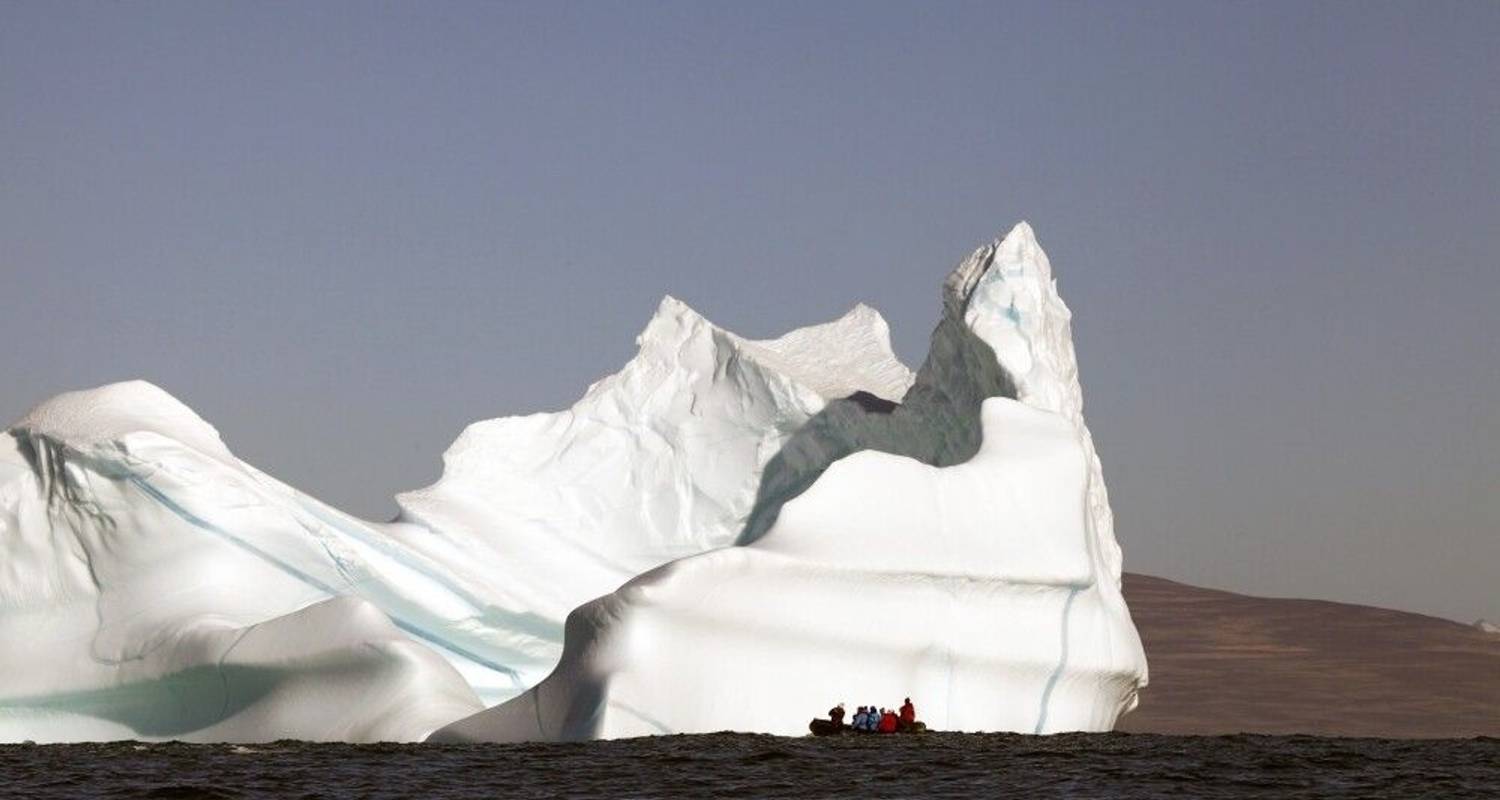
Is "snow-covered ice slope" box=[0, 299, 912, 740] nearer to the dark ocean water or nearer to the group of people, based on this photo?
the dark ocean water

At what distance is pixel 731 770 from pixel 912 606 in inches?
162

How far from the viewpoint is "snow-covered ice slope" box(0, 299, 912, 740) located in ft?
85.3

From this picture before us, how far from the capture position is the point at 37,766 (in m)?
23.0

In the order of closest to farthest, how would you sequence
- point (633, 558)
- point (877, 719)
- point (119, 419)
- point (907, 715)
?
point (877, 719) → point (907, 715) → point (119, 419) → point (633, 558)

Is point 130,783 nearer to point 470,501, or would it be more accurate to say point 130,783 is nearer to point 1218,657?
point 470,501

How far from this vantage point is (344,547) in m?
29.8

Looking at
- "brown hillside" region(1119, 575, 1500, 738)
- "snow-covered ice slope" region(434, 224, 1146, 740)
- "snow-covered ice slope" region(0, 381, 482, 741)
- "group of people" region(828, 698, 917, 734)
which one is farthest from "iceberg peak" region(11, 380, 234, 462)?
"brown hillside" region(1119, 575, 1500, 738)

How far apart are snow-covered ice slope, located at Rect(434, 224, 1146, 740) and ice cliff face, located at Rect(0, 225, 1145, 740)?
0.12 feet

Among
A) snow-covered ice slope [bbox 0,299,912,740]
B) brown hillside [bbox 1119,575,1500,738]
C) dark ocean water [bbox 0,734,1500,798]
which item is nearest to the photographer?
dark ocean water [bbox 0,734,1500,798]

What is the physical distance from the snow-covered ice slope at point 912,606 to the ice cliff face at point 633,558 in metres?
0.04

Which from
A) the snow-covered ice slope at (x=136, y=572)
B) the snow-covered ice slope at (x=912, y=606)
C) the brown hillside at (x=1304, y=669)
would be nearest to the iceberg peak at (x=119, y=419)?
the snow-covered ice slope at (x=136, y=572)

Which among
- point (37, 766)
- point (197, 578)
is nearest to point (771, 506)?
point (197, 578)

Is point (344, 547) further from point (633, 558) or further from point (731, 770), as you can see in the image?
point (731, 770)

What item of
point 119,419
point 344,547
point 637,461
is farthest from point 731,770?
point 637,461
